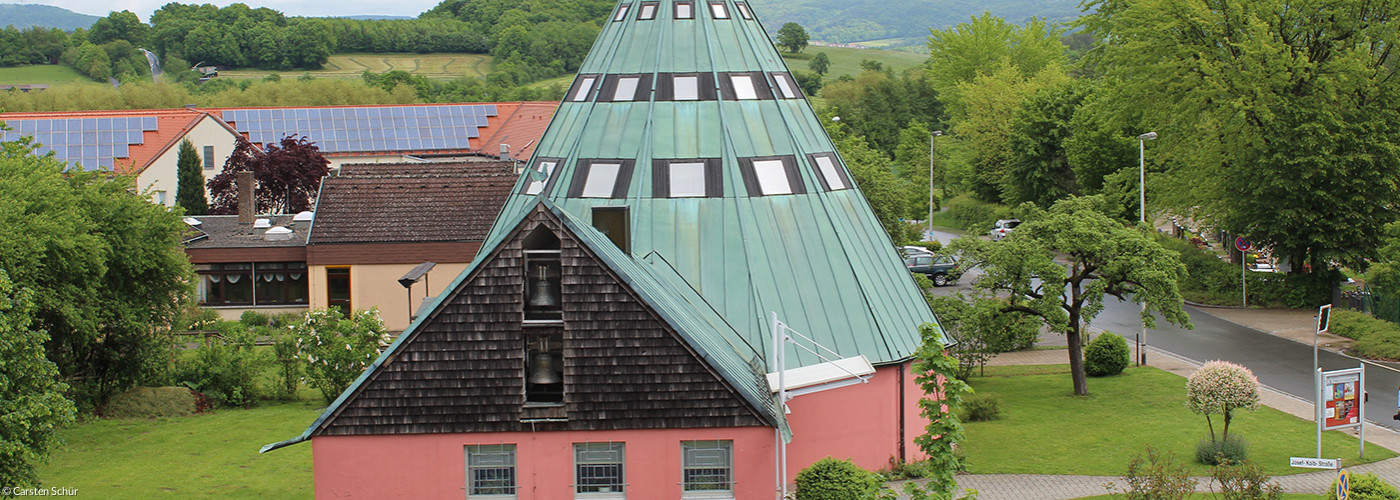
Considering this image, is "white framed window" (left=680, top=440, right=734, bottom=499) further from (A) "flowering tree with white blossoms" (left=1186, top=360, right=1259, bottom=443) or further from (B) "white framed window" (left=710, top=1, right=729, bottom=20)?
(B) "white framed window" (left=710, top=1, right=729, bottom=20)

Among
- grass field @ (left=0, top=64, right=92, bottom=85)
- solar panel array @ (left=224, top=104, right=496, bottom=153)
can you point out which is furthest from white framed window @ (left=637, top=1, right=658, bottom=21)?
grass field @ (left=0, top=64, right=92, bottom=85)

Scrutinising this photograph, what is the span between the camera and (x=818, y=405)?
1097 inches

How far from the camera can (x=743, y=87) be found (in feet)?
103

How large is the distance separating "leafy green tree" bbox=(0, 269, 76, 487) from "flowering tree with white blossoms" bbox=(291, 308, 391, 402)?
12864 millimetres

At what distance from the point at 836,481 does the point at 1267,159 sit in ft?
107

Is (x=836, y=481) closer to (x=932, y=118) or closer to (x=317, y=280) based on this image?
(x=317, y=280)

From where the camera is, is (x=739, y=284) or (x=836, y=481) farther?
(x=739, y=284)

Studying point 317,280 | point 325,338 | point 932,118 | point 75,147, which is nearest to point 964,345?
point 325,338

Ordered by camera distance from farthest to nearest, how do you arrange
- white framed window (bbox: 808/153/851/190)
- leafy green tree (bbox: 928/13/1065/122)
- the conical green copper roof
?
leafy green tree (bbox: 928/13/1065/122) → white framed window (bbox: 808/153/851/190) → the conical green copper roof

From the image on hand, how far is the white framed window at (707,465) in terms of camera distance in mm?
24422

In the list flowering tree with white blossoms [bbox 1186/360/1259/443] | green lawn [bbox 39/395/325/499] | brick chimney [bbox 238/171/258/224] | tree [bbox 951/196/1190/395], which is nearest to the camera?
green lawn [bbox 39/395/325/499]

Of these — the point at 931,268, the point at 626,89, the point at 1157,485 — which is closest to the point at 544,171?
the point at 626,89

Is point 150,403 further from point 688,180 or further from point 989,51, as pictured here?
point 989,51

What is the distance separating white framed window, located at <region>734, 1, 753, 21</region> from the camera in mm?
33028
